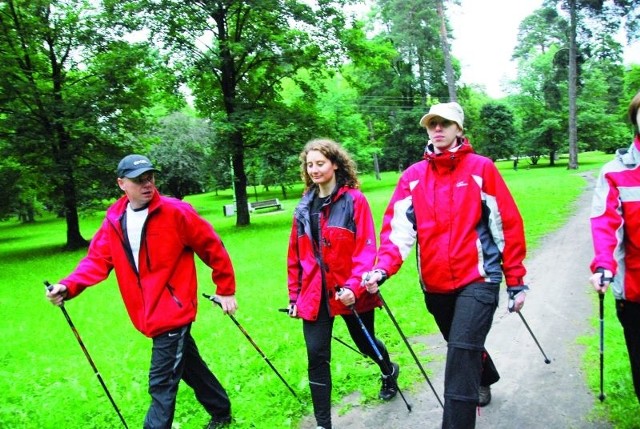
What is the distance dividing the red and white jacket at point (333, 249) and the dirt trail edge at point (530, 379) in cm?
114

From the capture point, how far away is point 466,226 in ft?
10.4

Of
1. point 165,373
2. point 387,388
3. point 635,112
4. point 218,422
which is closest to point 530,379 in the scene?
point 387,388

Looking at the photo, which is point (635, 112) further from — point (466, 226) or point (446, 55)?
point (446, 55)

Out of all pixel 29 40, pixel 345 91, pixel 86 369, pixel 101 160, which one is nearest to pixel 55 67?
pixel 29 40

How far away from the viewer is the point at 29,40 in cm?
1862

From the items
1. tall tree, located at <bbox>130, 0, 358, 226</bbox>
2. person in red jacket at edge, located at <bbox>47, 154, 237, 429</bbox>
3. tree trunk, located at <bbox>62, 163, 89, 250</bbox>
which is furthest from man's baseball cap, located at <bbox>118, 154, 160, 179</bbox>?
tree trunk, located at <bbox>62, 163, 89, 250</bbox>

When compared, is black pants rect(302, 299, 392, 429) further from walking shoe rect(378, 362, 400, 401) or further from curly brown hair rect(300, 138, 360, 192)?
curly brown hair rect(300, 138, 360, 192)

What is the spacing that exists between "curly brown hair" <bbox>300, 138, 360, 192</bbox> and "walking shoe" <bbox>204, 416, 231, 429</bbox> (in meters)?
2.24

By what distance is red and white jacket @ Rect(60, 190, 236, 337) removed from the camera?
11.7 ft

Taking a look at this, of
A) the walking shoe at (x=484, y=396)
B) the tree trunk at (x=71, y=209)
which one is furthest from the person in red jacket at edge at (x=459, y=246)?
the tree trunk at (x=71, y=209)

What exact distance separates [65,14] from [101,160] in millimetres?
6118

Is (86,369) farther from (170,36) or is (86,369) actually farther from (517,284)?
(170,36)

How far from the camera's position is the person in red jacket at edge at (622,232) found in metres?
3.06

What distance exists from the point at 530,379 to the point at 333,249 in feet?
7.77
